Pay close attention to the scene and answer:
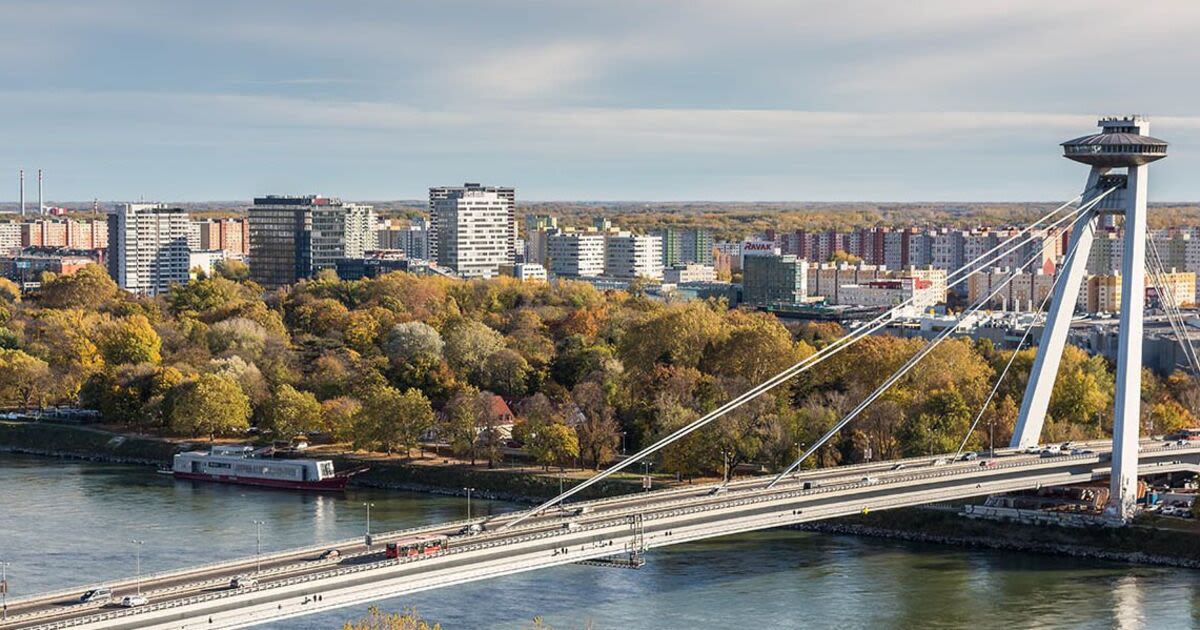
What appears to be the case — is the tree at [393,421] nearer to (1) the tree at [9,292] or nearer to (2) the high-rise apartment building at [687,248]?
(1) the tree at [9,292]

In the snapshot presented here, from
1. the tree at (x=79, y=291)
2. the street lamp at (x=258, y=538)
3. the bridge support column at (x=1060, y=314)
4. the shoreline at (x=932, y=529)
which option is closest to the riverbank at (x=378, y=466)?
the shoreline at (x=932, y=529)

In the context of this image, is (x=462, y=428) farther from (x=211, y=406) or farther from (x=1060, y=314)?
(x=1060, y=314)

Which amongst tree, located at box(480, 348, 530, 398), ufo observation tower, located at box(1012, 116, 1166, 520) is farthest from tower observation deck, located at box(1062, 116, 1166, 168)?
tree, located at box(480, 348, 530, 398)

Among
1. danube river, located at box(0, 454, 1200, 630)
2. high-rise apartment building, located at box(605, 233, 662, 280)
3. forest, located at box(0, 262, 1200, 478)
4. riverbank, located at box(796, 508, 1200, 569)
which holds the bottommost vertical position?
danube river, located at box(0, 454, 1200, 630)

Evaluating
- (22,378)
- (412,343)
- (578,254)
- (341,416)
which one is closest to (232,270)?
(578,254)

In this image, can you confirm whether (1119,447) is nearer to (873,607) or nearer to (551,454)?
(873,607)

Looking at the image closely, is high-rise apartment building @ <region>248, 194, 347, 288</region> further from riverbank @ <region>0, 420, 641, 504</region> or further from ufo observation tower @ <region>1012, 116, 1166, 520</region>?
ufo observation tower @ <region>1012, 116, 1166, 520</region>

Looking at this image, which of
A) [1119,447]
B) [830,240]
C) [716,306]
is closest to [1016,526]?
[1119,447]
